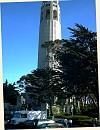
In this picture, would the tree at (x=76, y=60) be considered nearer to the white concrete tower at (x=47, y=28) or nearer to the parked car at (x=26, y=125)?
the white concrete tower at (x=47, y=28)

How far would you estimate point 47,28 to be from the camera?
2545 mm

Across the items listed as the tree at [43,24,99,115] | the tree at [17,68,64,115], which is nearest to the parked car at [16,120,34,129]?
the tree at [17,68,64,115]

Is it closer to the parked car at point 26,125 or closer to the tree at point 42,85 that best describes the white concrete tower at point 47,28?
the tree at point 42,85

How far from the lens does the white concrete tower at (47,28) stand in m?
2.46

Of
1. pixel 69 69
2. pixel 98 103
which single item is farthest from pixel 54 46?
pixel 98 103

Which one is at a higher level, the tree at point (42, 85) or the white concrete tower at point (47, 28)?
the white concrete tower at point (47, 28)

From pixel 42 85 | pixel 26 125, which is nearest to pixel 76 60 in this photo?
pixel 42 85

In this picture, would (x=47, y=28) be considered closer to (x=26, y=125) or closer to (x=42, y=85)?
Answer: (x=42, y=85)

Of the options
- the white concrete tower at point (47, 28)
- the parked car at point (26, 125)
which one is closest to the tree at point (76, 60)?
the white concrete tower at point (47, 28)

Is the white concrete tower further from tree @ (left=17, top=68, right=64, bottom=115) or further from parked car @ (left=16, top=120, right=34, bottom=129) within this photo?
parked car @ (left=16, top=120, right=34, bottom=129)

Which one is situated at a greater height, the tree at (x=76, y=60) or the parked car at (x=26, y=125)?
the tree at (x=76, y=60)

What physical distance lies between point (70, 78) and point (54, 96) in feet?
0.59

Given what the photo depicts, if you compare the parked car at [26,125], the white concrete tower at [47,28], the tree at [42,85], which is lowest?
the parked car at [26,125]

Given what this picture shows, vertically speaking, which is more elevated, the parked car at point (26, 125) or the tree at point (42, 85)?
the tree at point (42, 85)
